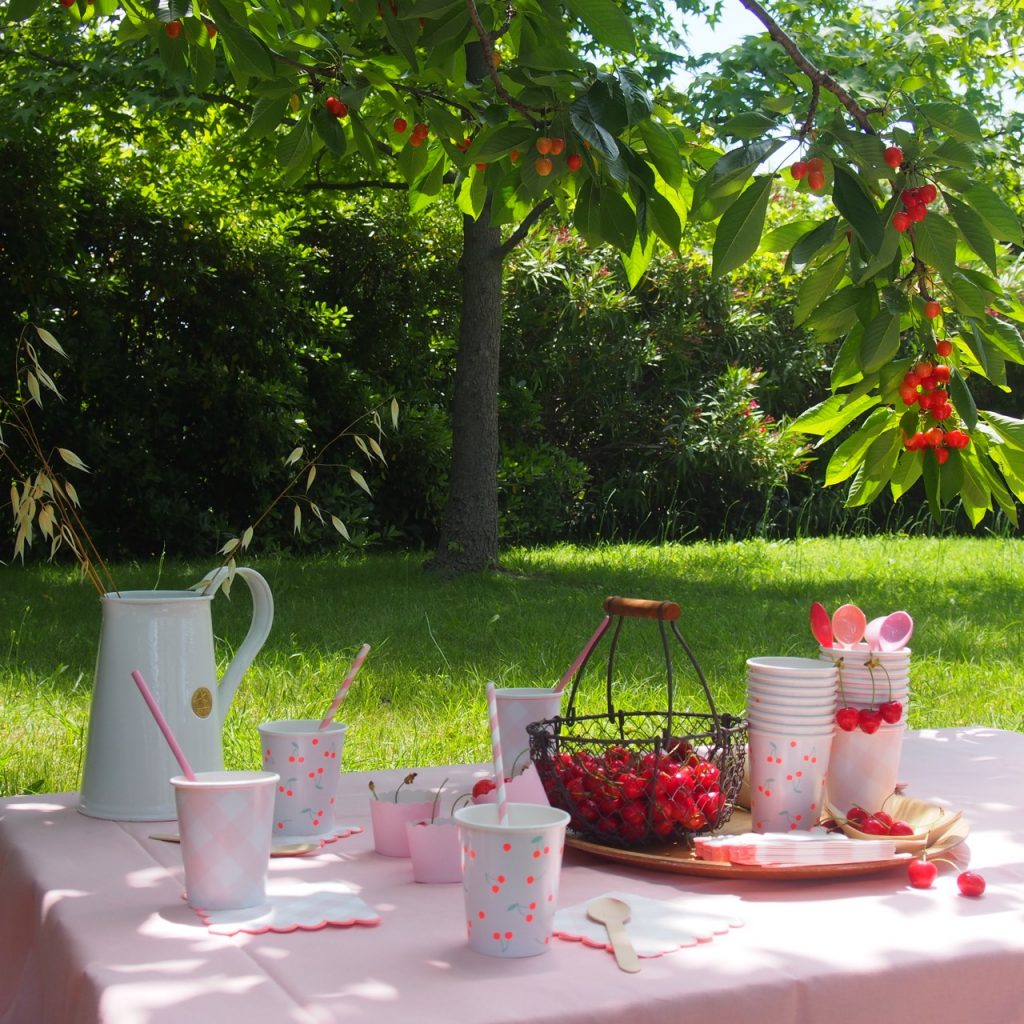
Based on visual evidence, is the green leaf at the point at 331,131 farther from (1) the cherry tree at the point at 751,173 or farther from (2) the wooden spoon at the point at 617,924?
(2) the wooden spoon at the point at 617,924

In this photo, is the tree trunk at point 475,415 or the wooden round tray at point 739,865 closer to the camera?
the wooden round tray at point 739,865

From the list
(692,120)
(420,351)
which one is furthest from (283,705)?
(420,351)

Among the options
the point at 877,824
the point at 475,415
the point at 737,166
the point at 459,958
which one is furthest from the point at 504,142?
the point at 475,415

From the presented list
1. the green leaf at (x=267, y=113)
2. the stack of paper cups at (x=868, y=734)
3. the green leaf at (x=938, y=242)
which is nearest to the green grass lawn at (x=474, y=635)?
the green leaf at (x=267, y=113)

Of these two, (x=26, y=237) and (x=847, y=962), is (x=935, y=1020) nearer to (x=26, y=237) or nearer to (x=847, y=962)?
(x=847, y=962)

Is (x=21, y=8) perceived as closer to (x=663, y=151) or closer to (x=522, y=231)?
(x=663, y=151)

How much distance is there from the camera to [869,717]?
141 centimetres

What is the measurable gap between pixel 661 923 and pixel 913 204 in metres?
0.97

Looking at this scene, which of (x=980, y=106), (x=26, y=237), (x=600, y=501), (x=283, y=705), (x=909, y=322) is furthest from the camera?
(x=600, y=501)

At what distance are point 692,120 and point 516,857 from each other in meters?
5.10

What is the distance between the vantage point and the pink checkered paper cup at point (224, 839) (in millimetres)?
1126

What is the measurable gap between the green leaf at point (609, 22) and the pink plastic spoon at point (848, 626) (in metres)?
0.81

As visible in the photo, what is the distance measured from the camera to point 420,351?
7.64m

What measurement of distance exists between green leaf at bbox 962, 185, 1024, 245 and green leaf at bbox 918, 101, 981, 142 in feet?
0.31
